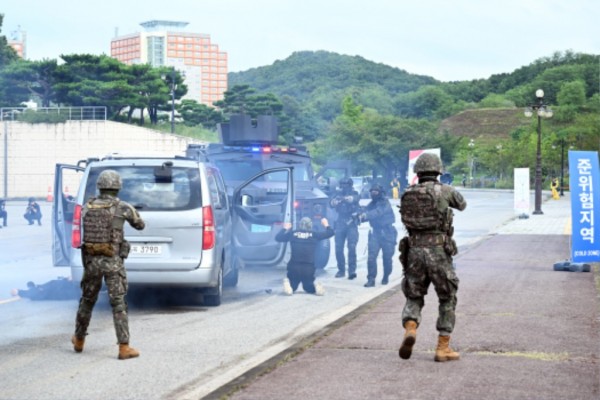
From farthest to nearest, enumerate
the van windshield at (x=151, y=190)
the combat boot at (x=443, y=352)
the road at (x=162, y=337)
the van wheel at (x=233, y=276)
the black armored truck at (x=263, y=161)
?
the black armored truck at (x=263, y=161)
the van wheel at (x=233, y=276)
the van windshield at (x=151, y=190)
the combat boot at (x=443, y=352)
the road at (x=162, y=337)

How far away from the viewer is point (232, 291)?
15.3m

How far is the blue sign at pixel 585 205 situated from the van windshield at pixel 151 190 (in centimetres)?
747

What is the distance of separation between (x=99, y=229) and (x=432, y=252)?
120 inches

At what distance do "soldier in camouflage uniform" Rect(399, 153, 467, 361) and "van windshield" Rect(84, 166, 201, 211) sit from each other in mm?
4393

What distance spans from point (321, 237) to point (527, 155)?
92.4 meters

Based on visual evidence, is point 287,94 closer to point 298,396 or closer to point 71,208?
point 71,208

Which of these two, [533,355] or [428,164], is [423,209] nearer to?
[428,164]

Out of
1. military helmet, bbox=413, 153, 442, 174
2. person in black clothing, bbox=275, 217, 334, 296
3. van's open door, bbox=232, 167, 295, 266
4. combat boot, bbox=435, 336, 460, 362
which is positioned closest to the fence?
van's open door, bbox=232, 167, 295, 266

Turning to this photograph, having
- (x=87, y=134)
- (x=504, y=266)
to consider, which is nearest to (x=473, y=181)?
(x=87, y=134)

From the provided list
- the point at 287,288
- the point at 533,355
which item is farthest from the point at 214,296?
the point at 533,355

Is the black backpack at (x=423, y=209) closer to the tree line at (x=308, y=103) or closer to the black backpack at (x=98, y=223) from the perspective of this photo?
the black backpack at (x=98, y=223)

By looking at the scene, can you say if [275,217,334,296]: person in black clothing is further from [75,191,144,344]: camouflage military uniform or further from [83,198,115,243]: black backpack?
[83,198,115,243]: black backpack

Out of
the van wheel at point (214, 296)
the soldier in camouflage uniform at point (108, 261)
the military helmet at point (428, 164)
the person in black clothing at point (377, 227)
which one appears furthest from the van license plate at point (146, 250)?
the person in black clothing at point (377, 227)

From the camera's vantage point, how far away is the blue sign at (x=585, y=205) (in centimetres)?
1734
